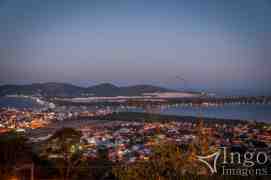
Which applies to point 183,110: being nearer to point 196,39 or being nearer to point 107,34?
point 196,39

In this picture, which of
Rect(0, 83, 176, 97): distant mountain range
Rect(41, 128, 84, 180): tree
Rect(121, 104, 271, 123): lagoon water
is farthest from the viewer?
Rect(121, 104, 271, 123): lagoon water

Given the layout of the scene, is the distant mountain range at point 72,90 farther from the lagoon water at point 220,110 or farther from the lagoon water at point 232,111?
the lagoon water at point 232,111

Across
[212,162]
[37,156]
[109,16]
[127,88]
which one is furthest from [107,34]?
[212,162]

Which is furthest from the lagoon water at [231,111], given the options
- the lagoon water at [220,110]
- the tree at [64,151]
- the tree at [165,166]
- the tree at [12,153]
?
the tree at [165,166]

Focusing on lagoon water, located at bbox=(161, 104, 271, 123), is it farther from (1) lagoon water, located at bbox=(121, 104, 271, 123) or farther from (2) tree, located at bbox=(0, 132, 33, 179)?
(2) tree, located at bbox=(0, 132, 33, 179)
